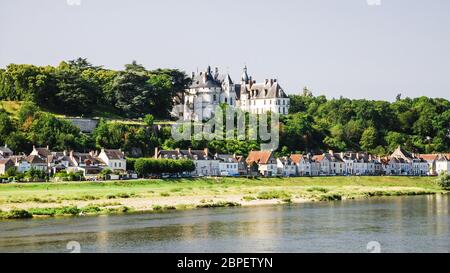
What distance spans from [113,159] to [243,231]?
3543cm

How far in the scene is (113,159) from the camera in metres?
68.9

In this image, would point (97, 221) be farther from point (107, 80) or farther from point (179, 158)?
point (107, 80)

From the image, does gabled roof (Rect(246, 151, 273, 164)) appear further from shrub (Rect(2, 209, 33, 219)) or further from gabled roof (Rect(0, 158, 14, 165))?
shrub (Rect(2, 209, 33, 219))

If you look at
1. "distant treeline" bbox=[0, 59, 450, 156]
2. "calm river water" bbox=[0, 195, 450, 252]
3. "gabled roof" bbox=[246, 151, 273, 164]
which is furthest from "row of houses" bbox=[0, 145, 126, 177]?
"calm river water" bbox=[0, 195, 450, 252]

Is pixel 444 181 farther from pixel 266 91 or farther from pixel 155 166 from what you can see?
pixel 266 91

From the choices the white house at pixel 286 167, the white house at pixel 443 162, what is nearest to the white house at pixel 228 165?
the white house at pixel 286 167

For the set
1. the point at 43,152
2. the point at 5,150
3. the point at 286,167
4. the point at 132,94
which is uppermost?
the point at 132,94

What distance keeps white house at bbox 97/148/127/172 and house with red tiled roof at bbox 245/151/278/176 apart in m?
15.4

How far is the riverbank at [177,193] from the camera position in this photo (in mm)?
45844

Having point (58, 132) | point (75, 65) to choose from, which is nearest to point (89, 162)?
point (58, 132)

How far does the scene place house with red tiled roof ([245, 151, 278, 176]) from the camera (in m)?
77.2

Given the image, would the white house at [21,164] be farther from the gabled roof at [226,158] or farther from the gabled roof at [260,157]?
the gabled roof at [260,157]

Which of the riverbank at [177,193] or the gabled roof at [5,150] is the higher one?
the gabled roof at [5,150]

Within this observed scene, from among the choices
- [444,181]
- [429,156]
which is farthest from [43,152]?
[429,156]
